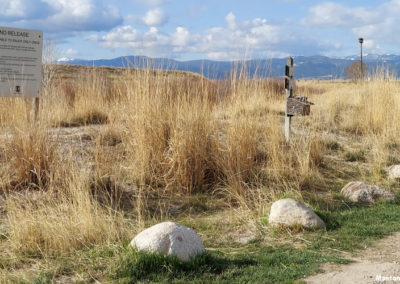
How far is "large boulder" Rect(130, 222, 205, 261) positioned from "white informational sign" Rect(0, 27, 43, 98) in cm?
379

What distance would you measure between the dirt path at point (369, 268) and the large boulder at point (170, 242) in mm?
905

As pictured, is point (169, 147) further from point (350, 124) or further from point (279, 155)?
point (350, 124)

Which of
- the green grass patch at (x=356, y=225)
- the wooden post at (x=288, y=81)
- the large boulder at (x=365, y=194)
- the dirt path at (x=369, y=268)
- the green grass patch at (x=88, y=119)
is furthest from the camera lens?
the green grass patch at (x=88, y=119)

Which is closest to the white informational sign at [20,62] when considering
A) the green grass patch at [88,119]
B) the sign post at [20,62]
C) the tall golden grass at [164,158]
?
the sign post at [20,62]

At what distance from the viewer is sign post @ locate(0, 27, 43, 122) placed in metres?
6.70

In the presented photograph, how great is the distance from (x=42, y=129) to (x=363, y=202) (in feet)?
13.2

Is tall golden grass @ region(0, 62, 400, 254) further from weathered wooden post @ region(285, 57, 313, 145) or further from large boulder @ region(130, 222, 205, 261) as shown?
large boulder @ region(130, 222, 205, 261)

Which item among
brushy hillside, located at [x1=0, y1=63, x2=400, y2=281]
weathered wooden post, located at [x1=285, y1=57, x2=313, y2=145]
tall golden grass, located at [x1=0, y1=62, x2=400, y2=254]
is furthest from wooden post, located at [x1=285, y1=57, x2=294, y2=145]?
tall golden grass, located at [x1=0, y1=62, x2=400, y2=254]

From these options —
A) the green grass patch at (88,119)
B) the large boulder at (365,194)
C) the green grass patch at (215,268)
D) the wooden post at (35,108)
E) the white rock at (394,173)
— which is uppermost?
the wooden post at (35,108)

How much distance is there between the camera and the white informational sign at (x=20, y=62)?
264 inches

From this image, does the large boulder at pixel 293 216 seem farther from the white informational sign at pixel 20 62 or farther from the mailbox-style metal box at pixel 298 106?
the white informational sign at pixel 20 62

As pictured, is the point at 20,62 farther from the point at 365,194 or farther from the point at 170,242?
the point at 365,194

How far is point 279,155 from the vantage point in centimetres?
687

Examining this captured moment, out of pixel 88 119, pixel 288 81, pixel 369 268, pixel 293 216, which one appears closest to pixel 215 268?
pixel 369 268
